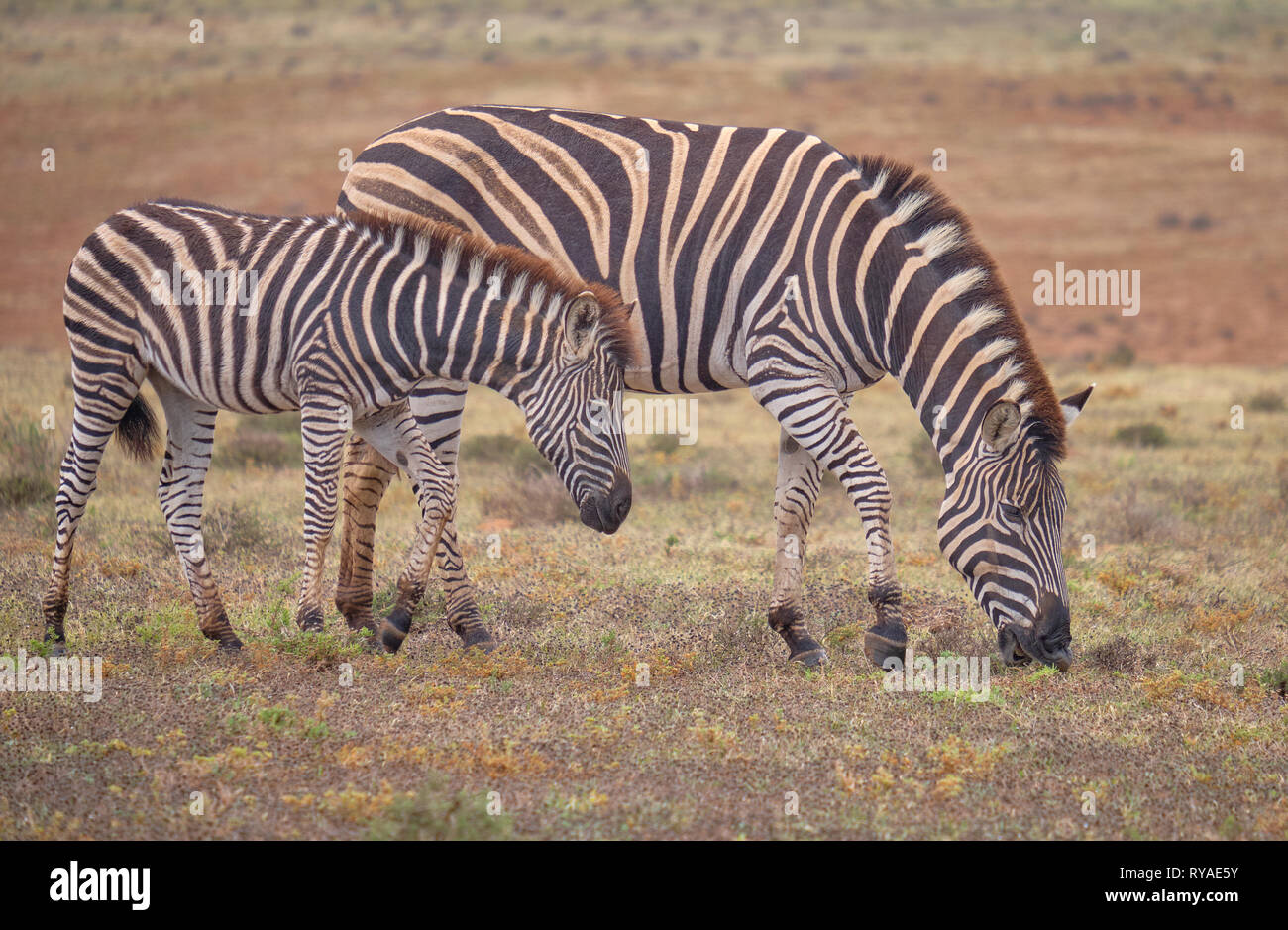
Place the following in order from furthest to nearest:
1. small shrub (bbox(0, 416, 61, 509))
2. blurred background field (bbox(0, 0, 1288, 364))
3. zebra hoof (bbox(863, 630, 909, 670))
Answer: blurred background field (bbox(0, 0, 1288, 364)), small shrub (bbox(0, 416, 61, 509)), zebra hoof (bbox(863, 630, 909, 670))

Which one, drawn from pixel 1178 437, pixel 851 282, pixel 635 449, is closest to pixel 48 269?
pixel 635 449

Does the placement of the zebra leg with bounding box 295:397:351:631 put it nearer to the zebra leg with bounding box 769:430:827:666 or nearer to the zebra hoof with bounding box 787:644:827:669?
the zebra leg with bounding box 769:430:827:666

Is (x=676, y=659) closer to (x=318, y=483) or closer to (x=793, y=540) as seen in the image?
(x=793, y=540)

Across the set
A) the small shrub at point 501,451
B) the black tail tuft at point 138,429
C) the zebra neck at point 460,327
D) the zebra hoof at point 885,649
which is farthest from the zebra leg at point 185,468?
the small shrub at point 501,451

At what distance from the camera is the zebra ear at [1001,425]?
20.0 ft

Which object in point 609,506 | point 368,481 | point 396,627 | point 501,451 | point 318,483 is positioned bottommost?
point 396,627

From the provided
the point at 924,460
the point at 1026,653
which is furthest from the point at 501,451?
the point at 1026,653

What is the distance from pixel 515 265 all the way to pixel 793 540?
2336mm

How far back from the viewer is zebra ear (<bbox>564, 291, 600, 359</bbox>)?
20.5 ft

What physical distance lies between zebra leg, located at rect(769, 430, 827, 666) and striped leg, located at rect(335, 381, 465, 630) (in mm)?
1959

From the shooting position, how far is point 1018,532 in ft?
20.6

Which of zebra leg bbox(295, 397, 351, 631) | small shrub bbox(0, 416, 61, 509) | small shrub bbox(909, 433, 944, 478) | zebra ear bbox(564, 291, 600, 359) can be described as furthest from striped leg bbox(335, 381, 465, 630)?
small shrub bbox(909, 433, 944, 478)

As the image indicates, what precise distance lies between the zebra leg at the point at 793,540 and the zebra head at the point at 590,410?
1.30m

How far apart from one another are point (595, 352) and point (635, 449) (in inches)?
311
